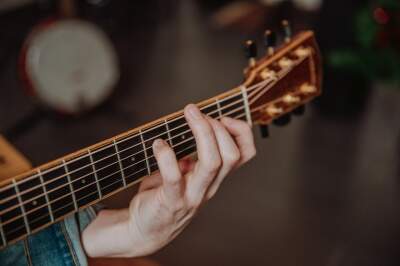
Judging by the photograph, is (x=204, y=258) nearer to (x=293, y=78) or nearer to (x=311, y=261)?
(x=311, y=261)

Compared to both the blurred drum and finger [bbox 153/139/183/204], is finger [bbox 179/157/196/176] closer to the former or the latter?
finger [bbox 153/139/183/204]

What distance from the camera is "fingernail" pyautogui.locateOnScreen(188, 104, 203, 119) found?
853 mm

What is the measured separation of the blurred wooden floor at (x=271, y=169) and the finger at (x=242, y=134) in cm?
56

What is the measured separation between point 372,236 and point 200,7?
6.78 feet

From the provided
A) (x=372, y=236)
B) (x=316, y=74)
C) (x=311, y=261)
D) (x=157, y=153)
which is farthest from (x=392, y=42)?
(x=157, y=153)

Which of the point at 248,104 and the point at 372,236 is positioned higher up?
the point at 248,104

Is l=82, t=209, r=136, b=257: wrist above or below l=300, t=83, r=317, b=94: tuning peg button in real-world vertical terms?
below

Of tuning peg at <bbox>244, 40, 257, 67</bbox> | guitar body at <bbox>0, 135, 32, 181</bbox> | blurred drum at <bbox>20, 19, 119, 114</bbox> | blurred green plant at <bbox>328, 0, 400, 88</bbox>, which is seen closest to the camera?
tuning peg at <bbox>244, 40, 257, 67</bbox>

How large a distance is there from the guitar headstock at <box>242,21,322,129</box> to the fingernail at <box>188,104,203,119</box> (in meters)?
0.13

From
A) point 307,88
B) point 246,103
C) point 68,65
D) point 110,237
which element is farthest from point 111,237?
point 68,65

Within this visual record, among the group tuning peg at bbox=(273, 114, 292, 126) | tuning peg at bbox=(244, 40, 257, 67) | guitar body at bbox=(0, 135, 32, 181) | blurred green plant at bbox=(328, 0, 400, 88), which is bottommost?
tuning peg at bbox=(273, 114, 292, 126)

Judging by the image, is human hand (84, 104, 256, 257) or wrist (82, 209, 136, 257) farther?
wrist (82, 209, 136, 257)

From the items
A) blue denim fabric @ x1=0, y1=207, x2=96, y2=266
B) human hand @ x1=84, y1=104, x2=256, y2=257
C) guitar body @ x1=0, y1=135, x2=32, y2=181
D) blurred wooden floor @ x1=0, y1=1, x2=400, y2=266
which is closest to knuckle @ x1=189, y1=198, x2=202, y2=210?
human hand @ x1=84, y1=104, x2=256, y2=257

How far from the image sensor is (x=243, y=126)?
924 mm
